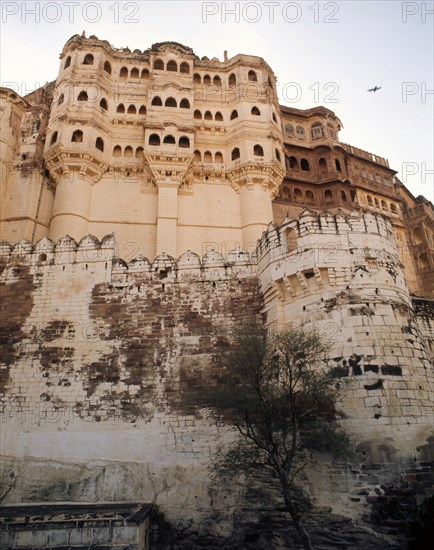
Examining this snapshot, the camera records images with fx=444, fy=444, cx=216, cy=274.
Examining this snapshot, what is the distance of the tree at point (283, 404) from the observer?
944 cm

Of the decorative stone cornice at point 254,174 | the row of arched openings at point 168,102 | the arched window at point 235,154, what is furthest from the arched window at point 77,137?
the arched window at point 235,154

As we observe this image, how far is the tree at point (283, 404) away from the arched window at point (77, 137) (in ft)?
61.6

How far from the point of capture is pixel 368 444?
983 cm

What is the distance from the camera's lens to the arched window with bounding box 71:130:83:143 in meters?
25.0

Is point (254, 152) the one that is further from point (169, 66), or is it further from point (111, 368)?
point (111, 368)

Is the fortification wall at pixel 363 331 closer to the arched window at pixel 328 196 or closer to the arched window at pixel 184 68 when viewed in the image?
the arched window at pixel 328 196

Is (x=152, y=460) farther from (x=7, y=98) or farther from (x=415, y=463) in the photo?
(x=7, y=98)

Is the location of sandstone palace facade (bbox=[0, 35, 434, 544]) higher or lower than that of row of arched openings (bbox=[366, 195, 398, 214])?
lower

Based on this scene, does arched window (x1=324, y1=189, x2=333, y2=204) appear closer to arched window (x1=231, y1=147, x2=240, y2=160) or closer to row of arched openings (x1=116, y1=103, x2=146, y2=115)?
arched window (x1=231, y1=147, x2=240, y2=160)

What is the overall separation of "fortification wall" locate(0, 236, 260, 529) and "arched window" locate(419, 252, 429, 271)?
24820 millimetres

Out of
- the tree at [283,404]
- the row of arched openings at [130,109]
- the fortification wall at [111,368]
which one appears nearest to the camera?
the tree at [283,404]

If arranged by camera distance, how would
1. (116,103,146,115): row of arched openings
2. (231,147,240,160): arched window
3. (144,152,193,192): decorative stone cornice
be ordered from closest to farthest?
(144,152,193,192): decorative stone cornice, (231,147,240,160): arched window, (116,103,146,115): row of arched openings

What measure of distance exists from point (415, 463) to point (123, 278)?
953cm

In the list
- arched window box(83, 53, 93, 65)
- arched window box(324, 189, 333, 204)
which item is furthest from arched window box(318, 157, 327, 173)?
arched window box(83, 53, 93, 65)
